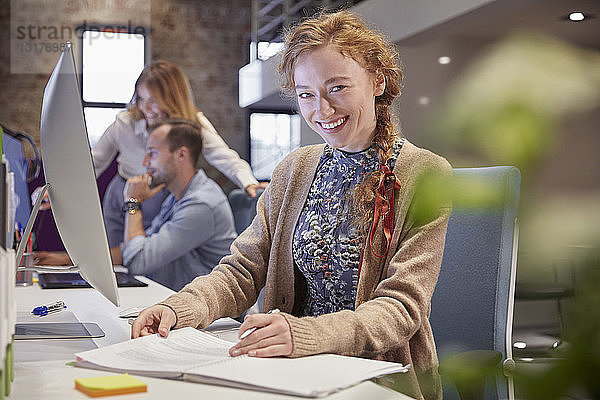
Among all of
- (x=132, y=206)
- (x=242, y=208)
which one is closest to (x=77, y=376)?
(x=132, y=206)

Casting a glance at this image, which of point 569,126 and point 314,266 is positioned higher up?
point 569,126

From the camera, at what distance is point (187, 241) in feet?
8.37

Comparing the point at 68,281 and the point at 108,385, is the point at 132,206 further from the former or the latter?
the point at 108,385

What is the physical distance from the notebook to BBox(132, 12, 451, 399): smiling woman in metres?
0.75

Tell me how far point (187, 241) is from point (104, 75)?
4656mm

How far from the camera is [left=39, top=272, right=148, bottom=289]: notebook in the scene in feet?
6.02

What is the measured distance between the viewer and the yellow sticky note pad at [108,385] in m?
0.73

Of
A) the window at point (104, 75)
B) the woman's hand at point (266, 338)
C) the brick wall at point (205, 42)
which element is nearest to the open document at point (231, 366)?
the woman's hand at point (266, 338)

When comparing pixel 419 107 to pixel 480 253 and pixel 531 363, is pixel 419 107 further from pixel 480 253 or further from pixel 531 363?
pixel 531 363

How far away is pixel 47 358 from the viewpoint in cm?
94

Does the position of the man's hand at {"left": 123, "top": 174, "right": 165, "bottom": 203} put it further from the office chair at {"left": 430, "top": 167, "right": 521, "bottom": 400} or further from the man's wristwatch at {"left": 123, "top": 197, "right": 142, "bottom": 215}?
the office chair at {"left": 430, "top": 167, "right": 521, "bottom": 400}

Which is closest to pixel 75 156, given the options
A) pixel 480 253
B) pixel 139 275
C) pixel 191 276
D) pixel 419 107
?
pixel 480 253

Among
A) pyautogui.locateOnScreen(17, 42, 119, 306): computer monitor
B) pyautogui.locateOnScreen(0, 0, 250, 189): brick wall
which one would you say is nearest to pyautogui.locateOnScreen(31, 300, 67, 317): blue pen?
pyautogui.locateOnScreen(17, 42, 119, 306): computer monitor

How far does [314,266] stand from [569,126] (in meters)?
0.99
